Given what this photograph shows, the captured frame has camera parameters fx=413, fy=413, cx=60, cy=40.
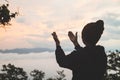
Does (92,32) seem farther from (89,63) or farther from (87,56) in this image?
(89,63)

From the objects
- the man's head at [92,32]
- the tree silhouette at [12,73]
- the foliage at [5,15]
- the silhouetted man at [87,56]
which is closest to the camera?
the silhouetted man at [87,56]

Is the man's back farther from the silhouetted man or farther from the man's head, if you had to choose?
the man's head

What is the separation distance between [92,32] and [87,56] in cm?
39

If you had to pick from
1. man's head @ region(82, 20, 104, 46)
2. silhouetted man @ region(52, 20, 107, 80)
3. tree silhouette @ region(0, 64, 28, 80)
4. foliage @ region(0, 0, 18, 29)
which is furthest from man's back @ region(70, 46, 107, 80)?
tree silhouette @ region(0, 64, 28, 80)

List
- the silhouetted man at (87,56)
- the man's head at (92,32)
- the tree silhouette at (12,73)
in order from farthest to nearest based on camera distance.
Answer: the tree silhouette at (12,73) → the man's head at (92,32) → the silhouetted man at (87,56)

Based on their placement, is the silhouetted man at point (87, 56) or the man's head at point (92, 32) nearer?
the silhouetted man at point (87, 56)

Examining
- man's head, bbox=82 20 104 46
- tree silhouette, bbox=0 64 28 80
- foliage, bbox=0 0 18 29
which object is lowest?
man's head, bbox=82 20 104 46

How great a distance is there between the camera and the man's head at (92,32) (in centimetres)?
648

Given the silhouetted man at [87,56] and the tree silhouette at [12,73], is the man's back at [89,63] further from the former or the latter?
the tree silhouette at [12,73]

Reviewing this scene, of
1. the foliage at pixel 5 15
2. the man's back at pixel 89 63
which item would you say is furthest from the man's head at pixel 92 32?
the foliage at pixel 5 15

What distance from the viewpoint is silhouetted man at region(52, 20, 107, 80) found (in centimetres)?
632

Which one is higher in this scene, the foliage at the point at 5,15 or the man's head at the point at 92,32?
the foliage at the point at 5,15

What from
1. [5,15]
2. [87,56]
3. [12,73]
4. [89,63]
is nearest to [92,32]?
[87,56]

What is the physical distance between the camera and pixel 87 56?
646 centimetres
